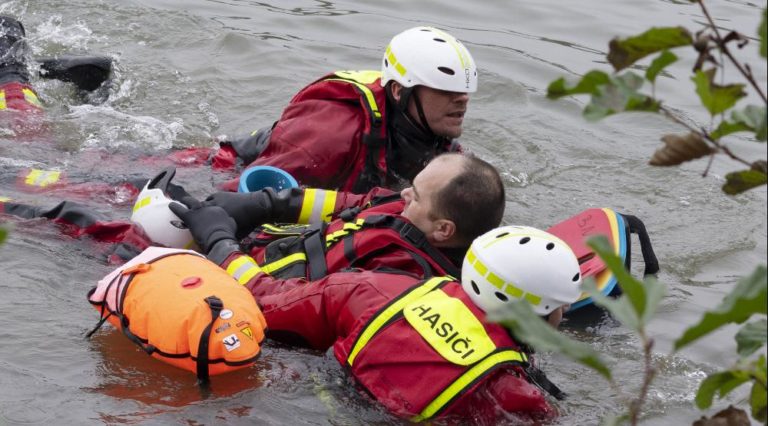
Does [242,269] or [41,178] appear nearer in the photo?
[242,269]

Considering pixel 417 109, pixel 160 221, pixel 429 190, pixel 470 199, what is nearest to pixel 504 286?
pixel 470 199

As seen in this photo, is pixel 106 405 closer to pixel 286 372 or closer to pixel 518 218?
pixel 286 372

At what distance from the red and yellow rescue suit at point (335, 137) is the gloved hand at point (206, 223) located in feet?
2.35

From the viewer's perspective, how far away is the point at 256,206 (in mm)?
5242

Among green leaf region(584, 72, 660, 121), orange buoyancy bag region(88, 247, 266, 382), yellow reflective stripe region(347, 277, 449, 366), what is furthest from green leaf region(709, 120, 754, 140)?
orange buoyancy bag region(88, 247, 266, 382)

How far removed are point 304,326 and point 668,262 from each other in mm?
2632

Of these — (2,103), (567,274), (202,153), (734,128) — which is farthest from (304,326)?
(2,103)

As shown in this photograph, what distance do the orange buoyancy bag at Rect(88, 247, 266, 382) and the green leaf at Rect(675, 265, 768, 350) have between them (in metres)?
2.86

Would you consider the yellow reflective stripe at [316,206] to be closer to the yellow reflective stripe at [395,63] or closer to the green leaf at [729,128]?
the yellow reflective stripe at [395,63]

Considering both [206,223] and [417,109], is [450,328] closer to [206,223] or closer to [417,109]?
[206,223]

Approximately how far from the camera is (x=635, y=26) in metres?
9.95

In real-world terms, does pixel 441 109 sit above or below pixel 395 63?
below

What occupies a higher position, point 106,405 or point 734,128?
point 734,128

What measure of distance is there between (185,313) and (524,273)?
1.29 meters
